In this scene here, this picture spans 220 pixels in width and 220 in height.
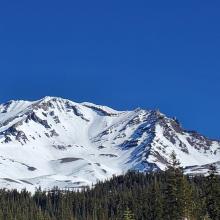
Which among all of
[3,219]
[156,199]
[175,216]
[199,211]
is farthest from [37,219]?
[175,216]

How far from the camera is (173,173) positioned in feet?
236

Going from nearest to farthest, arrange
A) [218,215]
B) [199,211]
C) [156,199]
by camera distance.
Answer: [218,215] < [199,211] < [156,199]

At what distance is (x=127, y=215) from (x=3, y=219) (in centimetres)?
13601

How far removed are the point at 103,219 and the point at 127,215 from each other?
123 m

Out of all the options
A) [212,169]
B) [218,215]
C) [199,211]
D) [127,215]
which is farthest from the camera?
[199,211]


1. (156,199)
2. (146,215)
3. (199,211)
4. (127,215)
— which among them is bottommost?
(127,215)

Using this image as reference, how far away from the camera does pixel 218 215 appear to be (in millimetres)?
91250

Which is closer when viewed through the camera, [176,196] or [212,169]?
[176,196]

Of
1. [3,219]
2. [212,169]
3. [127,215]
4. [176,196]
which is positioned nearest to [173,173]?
[176,196]

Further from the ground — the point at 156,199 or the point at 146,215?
the point at 146,215

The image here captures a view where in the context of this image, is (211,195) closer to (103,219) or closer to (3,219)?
(103,219)

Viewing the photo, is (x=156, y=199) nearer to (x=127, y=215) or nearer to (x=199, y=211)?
(x=199, y=211)

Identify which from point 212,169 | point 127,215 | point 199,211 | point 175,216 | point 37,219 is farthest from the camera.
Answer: point 37,219

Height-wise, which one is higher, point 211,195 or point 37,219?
point 37,219
